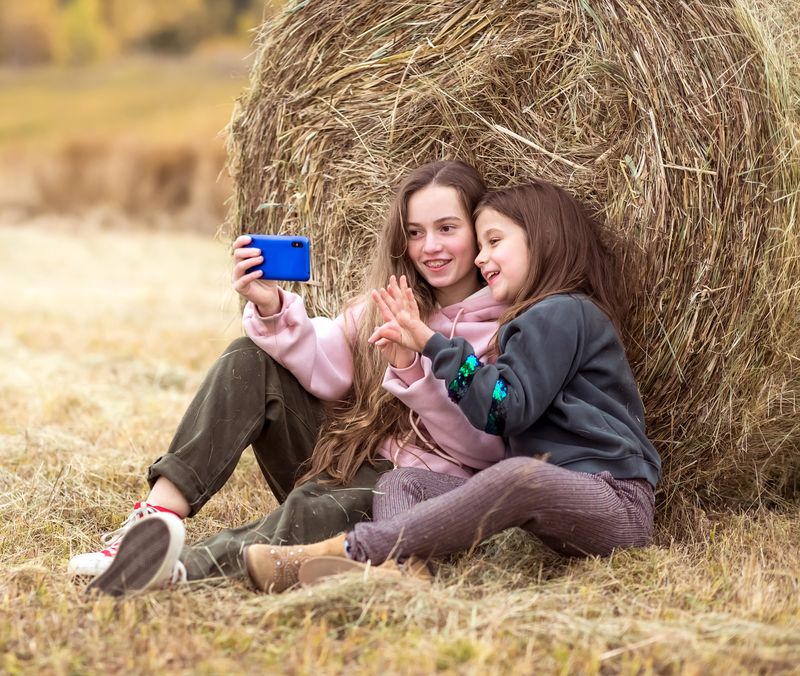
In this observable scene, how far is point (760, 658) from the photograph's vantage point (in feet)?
6.29

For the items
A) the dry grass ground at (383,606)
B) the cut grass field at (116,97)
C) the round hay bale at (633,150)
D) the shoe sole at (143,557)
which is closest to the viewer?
the dry grass ground at (383,606)

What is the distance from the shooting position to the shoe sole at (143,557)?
2234 millimetres

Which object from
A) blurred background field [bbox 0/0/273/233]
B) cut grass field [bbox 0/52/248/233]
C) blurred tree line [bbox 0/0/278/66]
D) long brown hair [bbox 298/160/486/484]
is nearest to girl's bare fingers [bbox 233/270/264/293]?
long brown hair [bbox 298/160/486/484]

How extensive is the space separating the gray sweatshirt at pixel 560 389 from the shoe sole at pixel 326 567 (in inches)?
17.7

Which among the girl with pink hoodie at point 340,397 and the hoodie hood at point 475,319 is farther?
the hoodie hood at point 475,319

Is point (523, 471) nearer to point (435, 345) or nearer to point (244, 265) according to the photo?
point (435, 345)

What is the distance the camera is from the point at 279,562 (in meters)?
2.34

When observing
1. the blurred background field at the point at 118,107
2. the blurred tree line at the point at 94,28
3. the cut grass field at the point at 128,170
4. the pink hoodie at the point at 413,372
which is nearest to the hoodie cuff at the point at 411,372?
the pink hoodie at the point at 413,372

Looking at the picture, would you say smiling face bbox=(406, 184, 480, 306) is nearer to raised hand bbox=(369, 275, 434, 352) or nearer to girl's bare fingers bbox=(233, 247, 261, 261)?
raised hand bbox=(369, 275, 434, 352)

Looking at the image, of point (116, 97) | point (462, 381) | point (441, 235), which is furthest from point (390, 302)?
point (116, 97)

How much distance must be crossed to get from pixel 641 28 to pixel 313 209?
1.20 meters

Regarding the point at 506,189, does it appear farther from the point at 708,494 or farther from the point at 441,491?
the point at 708,494

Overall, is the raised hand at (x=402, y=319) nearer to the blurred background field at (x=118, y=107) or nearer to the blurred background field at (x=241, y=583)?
the blurred background field at (x=241, y=583)

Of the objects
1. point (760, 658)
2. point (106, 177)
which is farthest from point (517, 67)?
point (106, 177)
